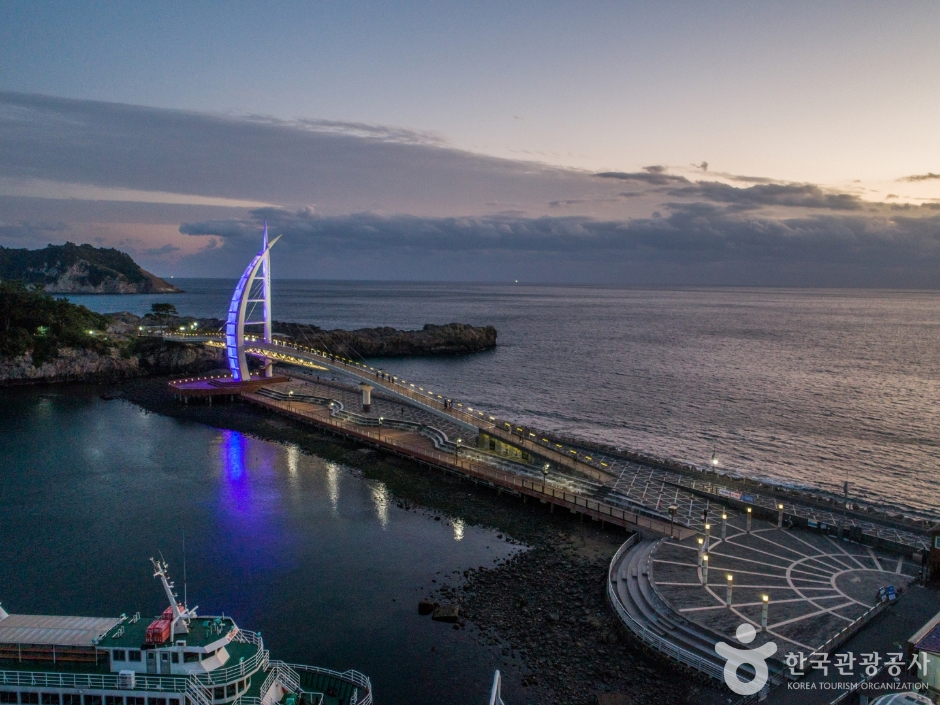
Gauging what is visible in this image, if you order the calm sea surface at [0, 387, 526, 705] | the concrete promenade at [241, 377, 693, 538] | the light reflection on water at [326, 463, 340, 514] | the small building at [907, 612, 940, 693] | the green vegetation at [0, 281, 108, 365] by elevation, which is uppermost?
the green vegetation at [0, 281, 108, 365]

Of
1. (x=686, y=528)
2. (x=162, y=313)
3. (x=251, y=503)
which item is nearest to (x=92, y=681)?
(x=251, y=503)

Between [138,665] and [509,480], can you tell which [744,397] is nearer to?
[509,480]

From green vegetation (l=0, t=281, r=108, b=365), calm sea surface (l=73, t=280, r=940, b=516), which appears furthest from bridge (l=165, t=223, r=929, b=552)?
green vegetation (l=0, t=281, r=108, b=365)

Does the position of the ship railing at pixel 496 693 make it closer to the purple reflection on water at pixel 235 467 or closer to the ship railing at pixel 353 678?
the ship railing at pixel 353 678

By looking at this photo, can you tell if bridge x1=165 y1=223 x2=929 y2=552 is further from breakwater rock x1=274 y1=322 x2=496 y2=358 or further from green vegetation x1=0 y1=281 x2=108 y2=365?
breakwater rock x1=274 y1=322 x2=496 y2=358

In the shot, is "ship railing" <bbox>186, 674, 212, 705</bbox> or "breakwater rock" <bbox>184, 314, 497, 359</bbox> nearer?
"ship railing" <bbox>186, 674, 212, 705</bbox>

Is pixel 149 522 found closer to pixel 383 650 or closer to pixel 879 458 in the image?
pixel 383 650

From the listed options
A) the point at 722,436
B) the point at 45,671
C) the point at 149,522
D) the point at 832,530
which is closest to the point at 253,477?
the point at 149,522

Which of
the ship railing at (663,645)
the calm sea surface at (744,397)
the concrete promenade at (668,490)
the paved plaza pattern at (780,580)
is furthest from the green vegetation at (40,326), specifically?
the paved plaza pattern at (780,580)
